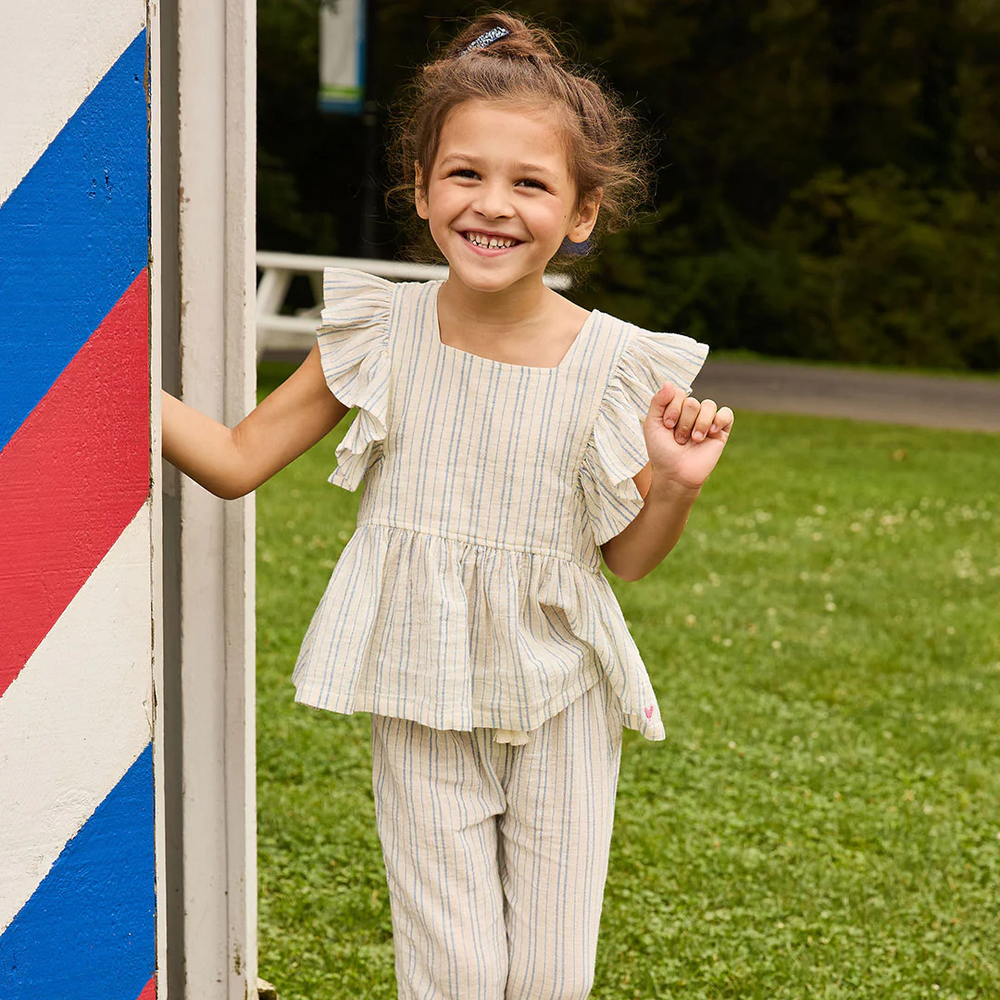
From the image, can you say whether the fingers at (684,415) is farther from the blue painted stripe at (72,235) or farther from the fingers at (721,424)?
the blue painted stripe at (72,235)

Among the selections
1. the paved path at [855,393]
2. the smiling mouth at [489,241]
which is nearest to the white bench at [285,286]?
the paved path at [855,393]

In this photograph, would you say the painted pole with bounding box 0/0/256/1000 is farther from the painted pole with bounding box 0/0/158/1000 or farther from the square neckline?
the square neckline

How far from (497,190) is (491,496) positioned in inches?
15.0

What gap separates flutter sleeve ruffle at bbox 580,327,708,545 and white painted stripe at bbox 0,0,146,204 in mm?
791

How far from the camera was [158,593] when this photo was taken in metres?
1.40

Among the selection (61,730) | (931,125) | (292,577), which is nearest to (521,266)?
(61,730)

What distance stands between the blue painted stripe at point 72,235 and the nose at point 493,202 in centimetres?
51

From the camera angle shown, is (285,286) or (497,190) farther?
(285,286)

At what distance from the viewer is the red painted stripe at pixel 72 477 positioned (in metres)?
1.30

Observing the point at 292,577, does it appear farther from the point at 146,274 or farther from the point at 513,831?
the point at 146,274

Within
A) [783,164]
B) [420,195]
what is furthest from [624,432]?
[783,164]

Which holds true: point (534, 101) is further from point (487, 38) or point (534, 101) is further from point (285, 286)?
point (285, 286)

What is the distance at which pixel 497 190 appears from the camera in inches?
68.5

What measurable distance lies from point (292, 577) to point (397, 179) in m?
3.33
